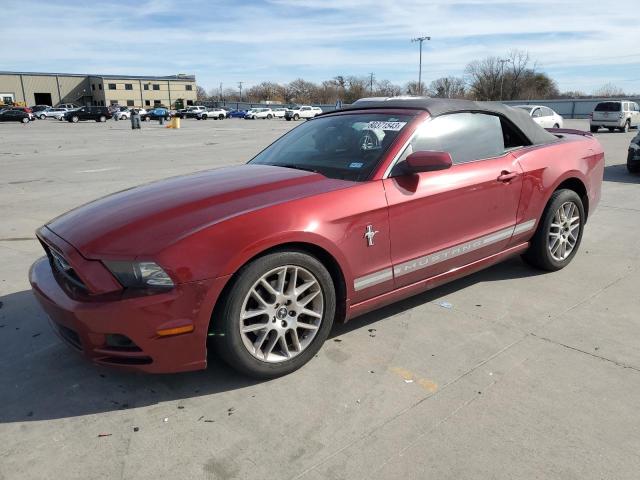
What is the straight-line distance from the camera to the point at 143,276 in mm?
2562

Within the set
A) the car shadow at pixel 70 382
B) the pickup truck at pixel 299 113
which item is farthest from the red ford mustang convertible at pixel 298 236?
the pickup truck at pixel 299 113

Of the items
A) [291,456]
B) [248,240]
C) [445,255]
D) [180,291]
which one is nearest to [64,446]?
[180,291]

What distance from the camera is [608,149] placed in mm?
17109

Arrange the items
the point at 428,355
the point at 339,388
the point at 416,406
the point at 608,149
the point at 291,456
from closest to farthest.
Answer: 1. the point at 291,456
2. the point at 416,406
3. the point at 339,388
4. the point at 428,355
5. the point at 608,149

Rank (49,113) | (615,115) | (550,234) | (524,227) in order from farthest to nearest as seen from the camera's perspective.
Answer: (49,113) → (615,115) → (550,234) → (524,227)

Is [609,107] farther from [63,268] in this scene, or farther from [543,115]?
[63,268]

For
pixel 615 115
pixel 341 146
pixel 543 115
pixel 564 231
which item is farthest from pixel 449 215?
pixel 615 115

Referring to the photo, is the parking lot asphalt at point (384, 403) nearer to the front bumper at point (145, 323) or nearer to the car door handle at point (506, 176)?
the front bumper at point (145, 323)

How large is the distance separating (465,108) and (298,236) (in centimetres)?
198

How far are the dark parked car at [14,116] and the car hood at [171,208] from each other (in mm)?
52685

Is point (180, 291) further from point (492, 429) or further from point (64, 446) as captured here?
point (492, 429)

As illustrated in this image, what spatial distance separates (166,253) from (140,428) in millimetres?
884

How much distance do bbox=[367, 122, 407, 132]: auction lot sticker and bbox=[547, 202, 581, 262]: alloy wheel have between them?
182 centimetres

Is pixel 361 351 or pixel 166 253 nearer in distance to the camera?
pixel 166 253
